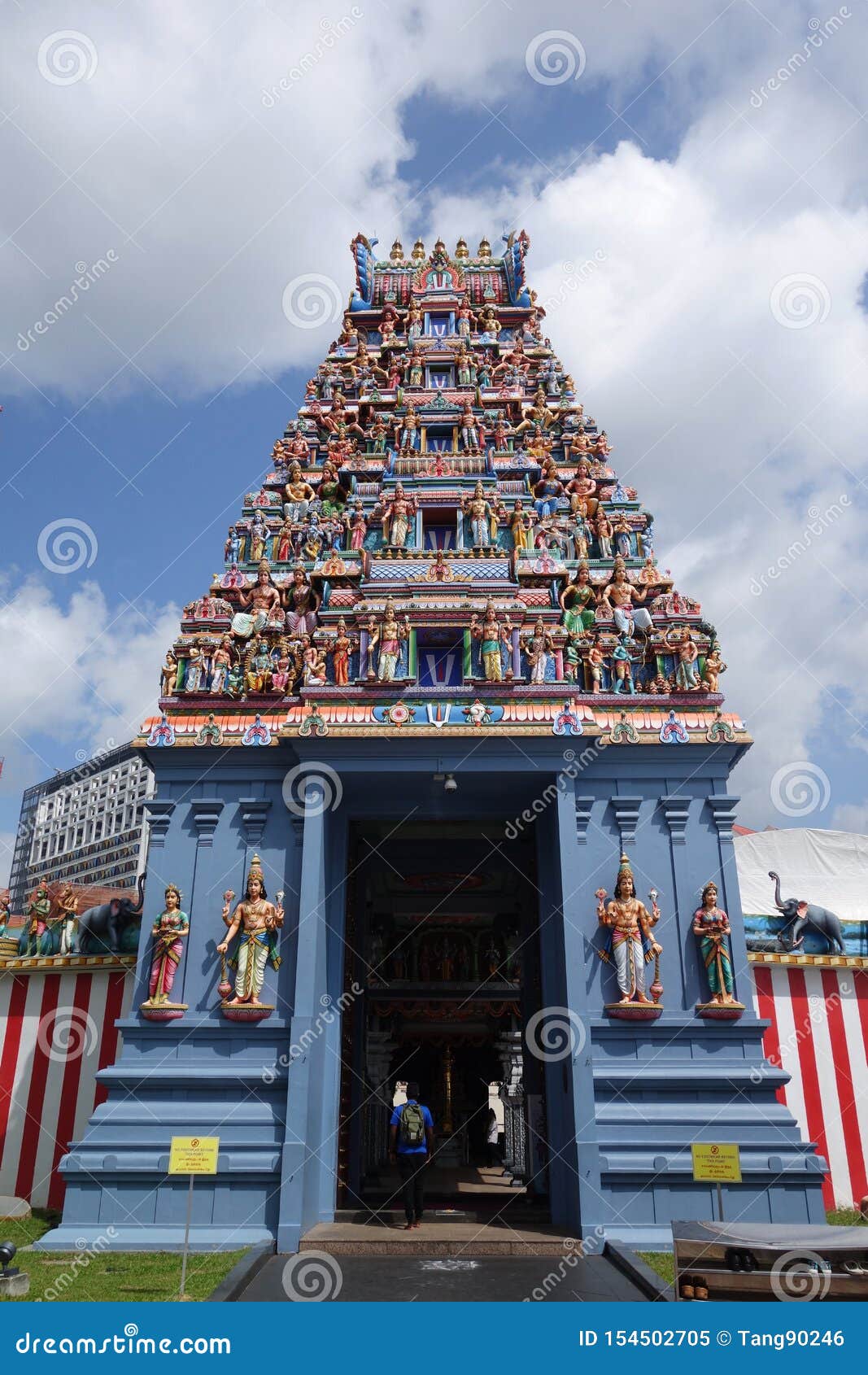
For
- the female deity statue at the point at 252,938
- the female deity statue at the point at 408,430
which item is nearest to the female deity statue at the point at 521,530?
the female deity statue at the point at 408,430

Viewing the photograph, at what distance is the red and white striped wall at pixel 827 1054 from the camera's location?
1313 cm

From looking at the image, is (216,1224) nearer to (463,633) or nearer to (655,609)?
(463,633)

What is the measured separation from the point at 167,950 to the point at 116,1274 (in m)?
3.84

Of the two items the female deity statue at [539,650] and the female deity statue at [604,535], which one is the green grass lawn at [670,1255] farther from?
the female deity statue at [604,535]

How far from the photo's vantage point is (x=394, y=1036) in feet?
81.2

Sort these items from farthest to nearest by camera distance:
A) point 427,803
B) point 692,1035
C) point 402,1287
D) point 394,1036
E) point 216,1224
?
point 394,1036
point 427,803
point 692,1035
point 216,1224
point 402,1287

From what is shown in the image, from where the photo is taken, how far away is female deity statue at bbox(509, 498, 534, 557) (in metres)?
15.0

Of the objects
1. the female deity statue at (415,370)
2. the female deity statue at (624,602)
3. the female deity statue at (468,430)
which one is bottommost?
the female deity statue at (624,602)

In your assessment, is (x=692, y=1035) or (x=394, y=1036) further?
(x=394, y=1036)

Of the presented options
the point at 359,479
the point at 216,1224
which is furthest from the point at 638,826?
the point at 359,479

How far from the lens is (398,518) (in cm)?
1511

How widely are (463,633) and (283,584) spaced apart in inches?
130

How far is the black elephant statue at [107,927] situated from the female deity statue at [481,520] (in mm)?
7651

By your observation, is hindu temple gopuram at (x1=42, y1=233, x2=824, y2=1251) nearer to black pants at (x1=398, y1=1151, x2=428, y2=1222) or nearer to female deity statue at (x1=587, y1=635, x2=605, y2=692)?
female deity statue at (x1=587, y1=635, x2=605, y2=692)
